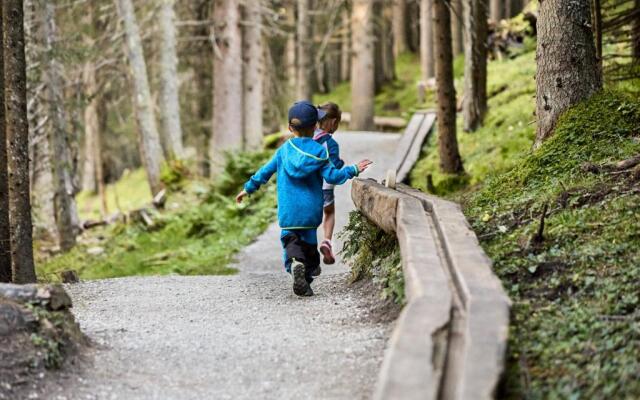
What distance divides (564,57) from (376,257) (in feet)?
9.08

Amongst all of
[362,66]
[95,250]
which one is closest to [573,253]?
[95,250]

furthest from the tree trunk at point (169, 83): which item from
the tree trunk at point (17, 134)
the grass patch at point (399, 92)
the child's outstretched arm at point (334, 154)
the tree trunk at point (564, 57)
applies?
the tree trunk at point (564, 57)

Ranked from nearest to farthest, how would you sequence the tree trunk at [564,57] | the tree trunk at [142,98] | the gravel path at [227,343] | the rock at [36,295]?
the gravel path at [227,343] < the rock at [36,295] < the tree trunk at [564,57] < the tree trunk at [142,98]

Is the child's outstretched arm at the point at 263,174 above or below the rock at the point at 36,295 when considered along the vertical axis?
above

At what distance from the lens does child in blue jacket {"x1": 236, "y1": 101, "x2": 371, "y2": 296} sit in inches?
310

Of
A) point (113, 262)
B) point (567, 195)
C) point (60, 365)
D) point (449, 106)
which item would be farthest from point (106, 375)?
point (113, 262)

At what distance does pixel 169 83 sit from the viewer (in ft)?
79.2

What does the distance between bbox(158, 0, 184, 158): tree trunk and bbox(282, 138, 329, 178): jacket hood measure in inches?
624

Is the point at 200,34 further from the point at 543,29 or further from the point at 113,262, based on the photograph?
the point at 543,29

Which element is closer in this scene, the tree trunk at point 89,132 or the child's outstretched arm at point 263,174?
the child's outstretched arm at point 263,174

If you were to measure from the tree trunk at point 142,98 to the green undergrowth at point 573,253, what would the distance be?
15281 millimetres

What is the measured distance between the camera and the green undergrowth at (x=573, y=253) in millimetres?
4590

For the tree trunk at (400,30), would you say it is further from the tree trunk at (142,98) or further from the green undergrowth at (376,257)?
the green undergrowth at (376,257)

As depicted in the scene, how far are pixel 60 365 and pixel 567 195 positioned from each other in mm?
4142
